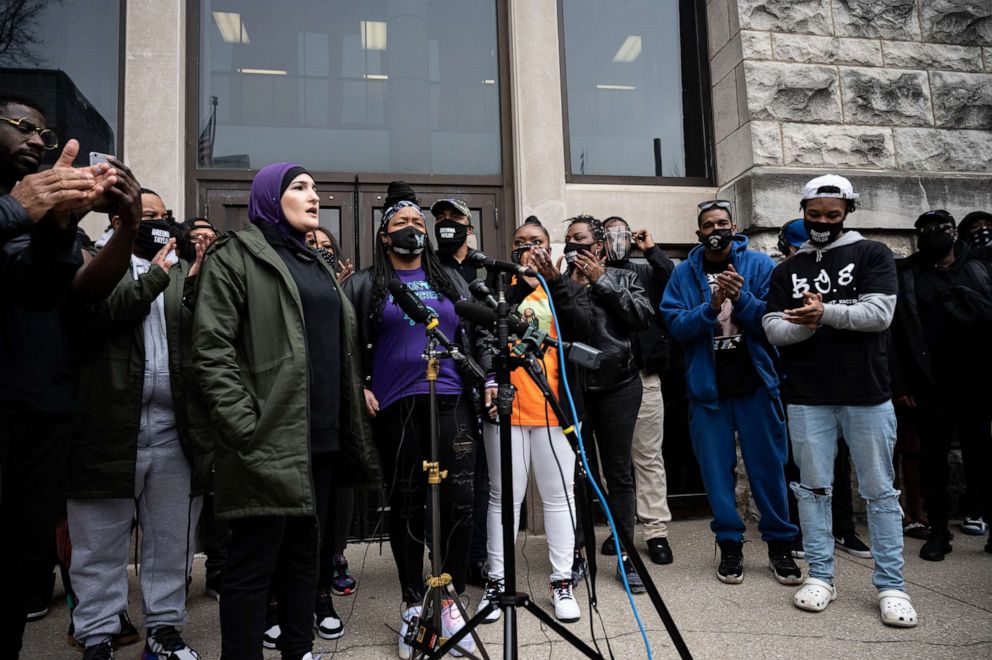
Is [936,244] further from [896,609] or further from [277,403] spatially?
[277,403]

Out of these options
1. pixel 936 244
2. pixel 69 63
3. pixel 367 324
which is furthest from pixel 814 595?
pixel 69 63

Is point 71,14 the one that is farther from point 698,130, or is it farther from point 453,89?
point 698,130

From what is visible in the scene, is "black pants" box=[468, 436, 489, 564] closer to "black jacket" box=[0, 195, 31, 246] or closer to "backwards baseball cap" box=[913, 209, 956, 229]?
"black jacket" box=[0, 195, 31, 246]

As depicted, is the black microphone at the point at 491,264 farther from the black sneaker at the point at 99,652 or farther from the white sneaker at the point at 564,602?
the black sneaker at the point at 99,652

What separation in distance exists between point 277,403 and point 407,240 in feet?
3.96

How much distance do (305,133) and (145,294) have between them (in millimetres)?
3139

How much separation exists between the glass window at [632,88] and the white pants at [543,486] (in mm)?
3043

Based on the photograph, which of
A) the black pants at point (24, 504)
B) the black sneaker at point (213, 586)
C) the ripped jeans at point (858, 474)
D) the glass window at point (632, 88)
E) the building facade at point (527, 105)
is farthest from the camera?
the glass window at point (632, 88)

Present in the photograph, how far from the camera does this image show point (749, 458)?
4.39 metres

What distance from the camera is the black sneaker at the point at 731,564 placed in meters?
4.30

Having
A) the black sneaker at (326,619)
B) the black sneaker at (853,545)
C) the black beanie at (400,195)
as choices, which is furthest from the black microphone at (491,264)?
the black sneaker at (853,545)

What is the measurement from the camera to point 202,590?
4.49 m

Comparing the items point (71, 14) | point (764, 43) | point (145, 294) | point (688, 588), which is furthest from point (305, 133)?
point (688, 588)

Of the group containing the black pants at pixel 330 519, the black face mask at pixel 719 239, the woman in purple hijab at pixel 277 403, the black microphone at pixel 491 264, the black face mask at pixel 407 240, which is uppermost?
the black face mask at pixel 719 239
